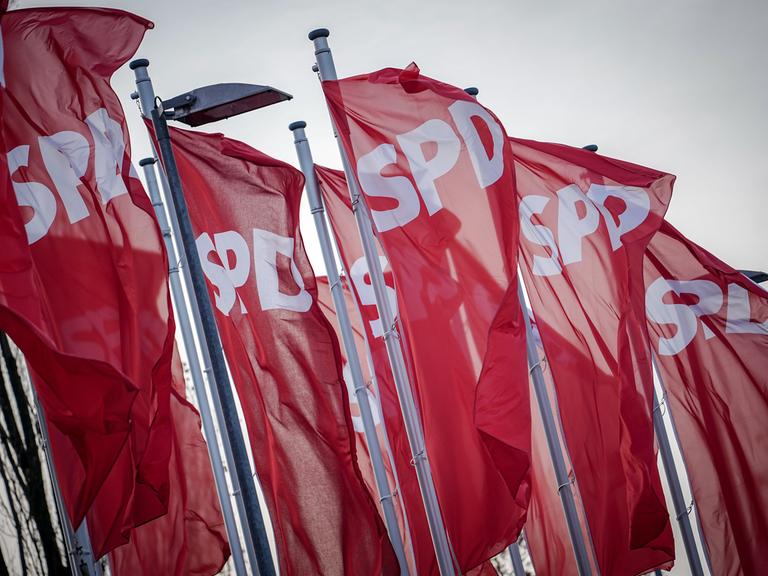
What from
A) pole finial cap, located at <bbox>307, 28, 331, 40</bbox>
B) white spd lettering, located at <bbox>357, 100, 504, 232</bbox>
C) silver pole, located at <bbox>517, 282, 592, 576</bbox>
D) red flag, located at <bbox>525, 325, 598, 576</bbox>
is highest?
pole finial cap, located at <bbox>307, 28, 331, 40</bbox>

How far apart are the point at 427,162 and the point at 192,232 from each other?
2.89m

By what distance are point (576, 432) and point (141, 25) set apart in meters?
6.30

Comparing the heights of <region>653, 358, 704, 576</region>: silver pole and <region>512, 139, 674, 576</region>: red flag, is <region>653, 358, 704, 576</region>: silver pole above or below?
below

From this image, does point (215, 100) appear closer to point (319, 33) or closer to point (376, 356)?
point (319, 33)

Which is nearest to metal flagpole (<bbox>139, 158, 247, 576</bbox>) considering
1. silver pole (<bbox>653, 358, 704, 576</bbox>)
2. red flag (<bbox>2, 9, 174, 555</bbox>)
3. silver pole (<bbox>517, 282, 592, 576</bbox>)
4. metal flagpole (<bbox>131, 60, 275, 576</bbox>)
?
red flag (<bbox>2, 9, 174, 555</bbox>)

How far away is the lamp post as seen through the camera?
7938 mm

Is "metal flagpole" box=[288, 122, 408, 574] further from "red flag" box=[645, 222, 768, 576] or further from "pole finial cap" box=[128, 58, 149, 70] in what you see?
"red flag" box=[645, 222, 768, 576]

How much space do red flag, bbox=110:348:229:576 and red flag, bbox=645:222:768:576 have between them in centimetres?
614

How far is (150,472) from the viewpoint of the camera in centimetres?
936

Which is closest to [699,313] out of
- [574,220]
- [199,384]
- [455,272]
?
[574,220]

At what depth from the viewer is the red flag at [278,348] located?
35.6 feet

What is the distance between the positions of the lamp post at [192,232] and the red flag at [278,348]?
68.3 inches

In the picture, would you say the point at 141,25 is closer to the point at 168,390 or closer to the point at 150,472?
the point at 168,390

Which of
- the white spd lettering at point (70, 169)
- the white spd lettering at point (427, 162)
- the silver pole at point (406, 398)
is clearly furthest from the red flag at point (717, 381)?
the white spd lettering at point (70, 169)
